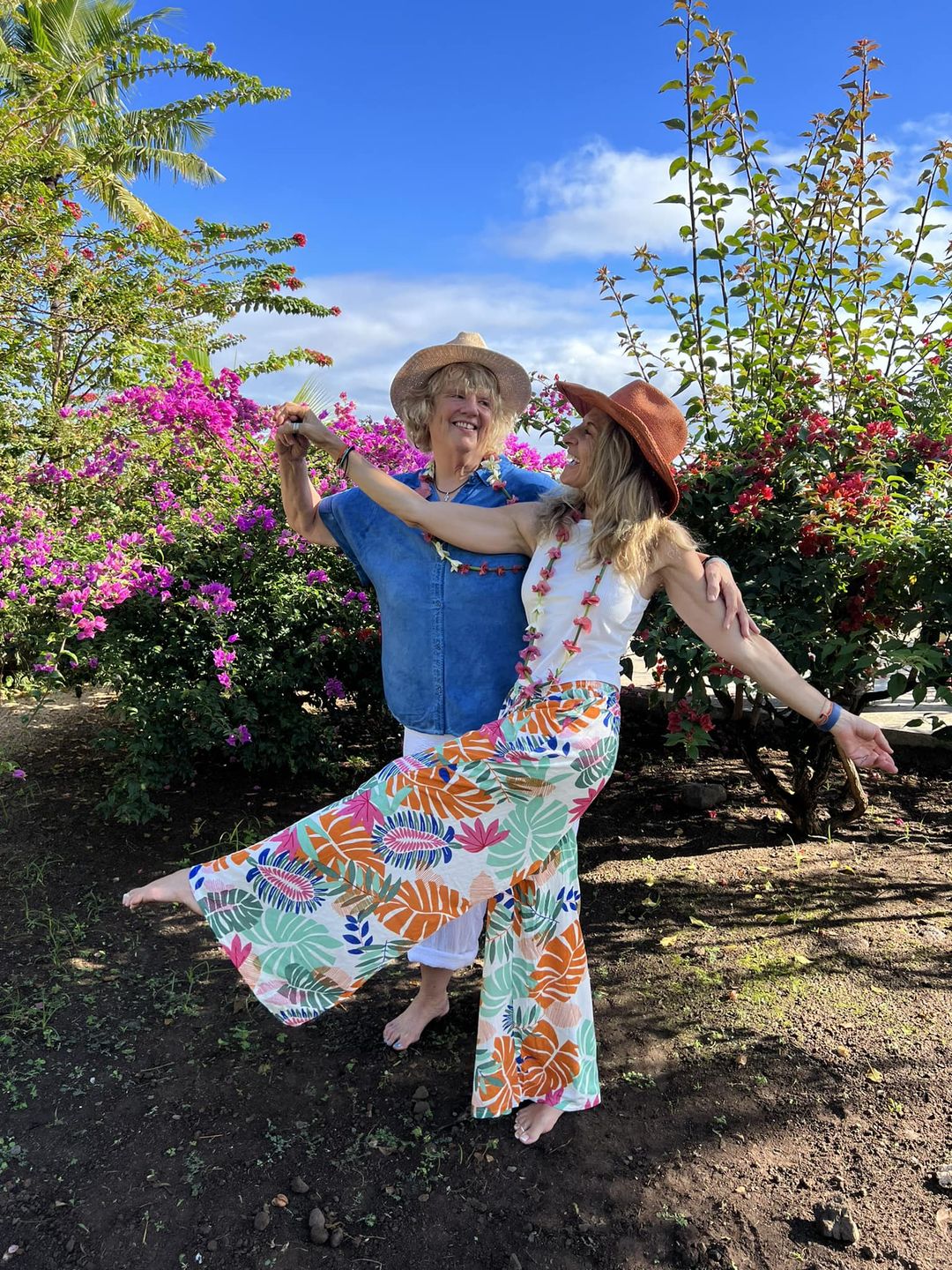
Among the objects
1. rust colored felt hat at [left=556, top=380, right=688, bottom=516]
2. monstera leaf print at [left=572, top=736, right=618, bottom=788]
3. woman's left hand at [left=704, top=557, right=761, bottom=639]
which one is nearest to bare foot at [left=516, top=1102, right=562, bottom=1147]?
monstera leaf print at [left=572, top=736, right=618, bottom=788]

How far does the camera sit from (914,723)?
3.32m

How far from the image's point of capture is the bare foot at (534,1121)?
2105 millimetres

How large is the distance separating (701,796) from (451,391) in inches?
105

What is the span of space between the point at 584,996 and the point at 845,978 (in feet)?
3.87

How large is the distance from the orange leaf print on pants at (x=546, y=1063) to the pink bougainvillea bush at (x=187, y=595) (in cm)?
171

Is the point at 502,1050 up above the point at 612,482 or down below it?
below

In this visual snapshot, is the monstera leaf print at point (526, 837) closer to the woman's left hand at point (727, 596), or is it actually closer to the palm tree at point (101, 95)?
the woman's left hand at point (727, 596)

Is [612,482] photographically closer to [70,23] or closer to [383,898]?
[383,898]

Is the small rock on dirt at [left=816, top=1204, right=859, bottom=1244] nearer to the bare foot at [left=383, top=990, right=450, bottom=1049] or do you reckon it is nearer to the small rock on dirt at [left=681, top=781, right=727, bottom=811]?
the bare foot at [left=383, top=990, right=450, bottom=1049]

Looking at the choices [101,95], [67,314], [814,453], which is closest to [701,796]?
[814,453]

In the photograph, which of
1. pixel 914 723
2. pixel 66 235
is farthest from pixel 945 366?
pixel 66 235

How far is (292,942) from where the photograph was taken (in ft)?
6.51

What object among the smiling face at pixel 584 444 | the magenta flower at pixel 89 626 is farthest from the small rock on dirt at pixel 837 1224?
the magenta flower at pixel 89 626

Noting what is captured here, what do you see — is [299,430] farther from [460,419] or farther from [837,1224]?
[837,1224]
